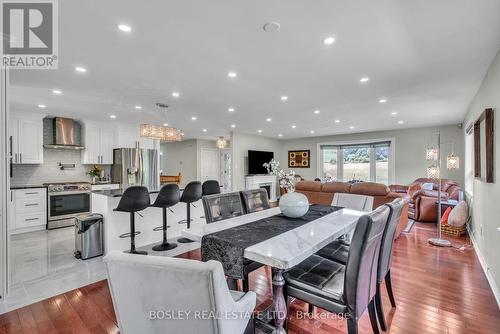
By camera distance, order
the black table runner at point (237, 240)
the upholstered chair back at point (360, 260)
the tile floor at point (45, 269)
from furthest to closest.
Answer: the tile floor at point (45, 269), the black table runner at point (237, 240), the upholstered chair back at point (360, 260)

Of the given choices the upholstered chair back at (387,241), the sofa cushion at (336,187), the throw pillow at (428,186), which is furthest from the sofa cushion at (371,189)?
the throw pillow at (428,186)

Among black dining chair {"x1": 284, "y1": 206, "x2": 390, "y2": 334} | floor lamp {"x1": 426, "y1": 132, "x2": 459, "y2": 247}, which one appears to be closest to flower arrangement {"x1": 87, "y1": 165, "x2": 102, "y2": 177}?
black dining chair {"x1": 284, "y1": 206, "x2": 390, "y2": 334}

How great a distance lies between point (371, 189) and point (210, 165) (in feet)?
24.3

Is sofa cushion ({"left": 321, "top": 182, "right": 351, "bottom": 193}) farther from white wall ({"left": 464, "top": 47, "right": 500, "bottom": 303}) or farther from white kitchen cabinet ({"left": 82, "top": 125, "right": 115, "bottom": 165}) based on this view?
white kitchen cabinet ({"left": 82, "top": 125, "right": 115, "bottom": 165})

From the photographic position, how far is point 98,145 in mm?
6008

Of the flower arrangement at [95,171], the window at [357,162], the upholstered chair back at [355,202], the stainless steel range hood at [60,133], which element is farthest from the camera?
the window at [357,162]

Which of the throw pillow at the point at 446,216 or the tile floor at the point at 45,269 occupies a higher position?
the throw pillow at the point at 446,216

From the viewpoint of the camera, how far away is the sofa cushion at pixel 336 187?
4609 millimetres

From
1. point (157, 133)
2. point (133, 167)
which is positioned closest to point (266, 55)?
point (157, 133)

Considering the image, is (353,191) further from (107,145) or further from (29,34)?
(107,145)

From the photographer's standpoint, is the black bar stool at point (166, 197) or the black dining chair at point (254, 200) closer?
the black dining chair at point (254, 200)

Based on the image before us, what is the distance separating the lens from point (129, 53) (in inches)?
101

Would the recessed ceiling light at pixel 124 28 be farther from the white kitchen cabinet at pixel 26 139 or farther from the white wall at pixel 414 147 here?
the white wall at pixel 414 147

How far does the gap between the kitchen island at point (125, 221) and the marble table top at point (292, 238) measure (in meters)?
2.21
